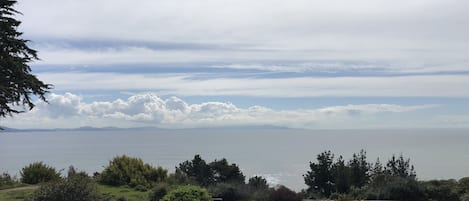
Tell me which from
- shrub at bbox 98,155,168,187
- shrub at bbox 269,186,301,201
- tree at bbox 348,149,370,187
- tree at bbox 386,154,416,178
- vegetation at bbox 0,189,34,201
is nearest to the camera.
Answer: shrub at bbox 269,186,301,201

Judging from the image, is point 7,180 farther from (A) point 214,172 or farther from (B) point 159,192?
(B) point 159,192

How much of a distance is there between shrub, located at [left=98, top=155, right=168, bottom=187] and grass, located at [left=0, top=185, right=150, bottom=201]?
94cm

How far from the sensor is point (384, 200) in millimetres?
16594

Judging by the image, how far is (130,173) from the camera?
21.7m

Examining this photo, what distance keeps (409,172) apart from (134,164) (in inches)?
448

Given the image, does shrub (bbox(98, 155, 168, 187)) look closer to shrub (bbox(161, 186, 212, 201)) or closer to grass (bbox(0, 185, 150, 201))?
grass (bbox(0, 185, 150, 201))

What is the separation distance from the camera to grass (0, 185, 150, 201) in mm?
17036

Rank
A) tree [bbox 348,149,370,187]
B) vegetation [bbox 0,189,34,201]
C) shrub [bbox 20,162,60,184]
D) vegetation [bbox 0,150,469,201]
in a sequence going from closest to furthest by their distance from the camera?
vegetation [bbox 0,150,469,201]
vegetation [bbox 0,189,34,201]
tree [bbox 348,149,370,187]
shrub [bbox 20,162,60,184]

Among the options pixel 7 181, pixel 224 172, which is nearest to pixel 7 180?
pixel 7 181

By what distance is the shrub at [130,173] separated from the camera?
70.3ft

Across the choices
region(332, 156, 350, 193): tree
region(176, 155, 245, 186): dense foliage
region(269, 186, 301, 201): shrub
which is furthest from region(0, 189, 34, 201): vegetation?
region(332, 156, 350, 193): tree

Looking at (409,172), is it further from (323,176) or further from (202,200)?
(202,200)

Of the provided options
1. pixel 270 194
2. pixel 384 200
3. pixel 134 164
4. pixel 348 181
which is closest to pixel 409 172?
pixel 348 181

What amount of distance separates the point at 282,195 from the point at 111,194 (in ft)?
18.4
